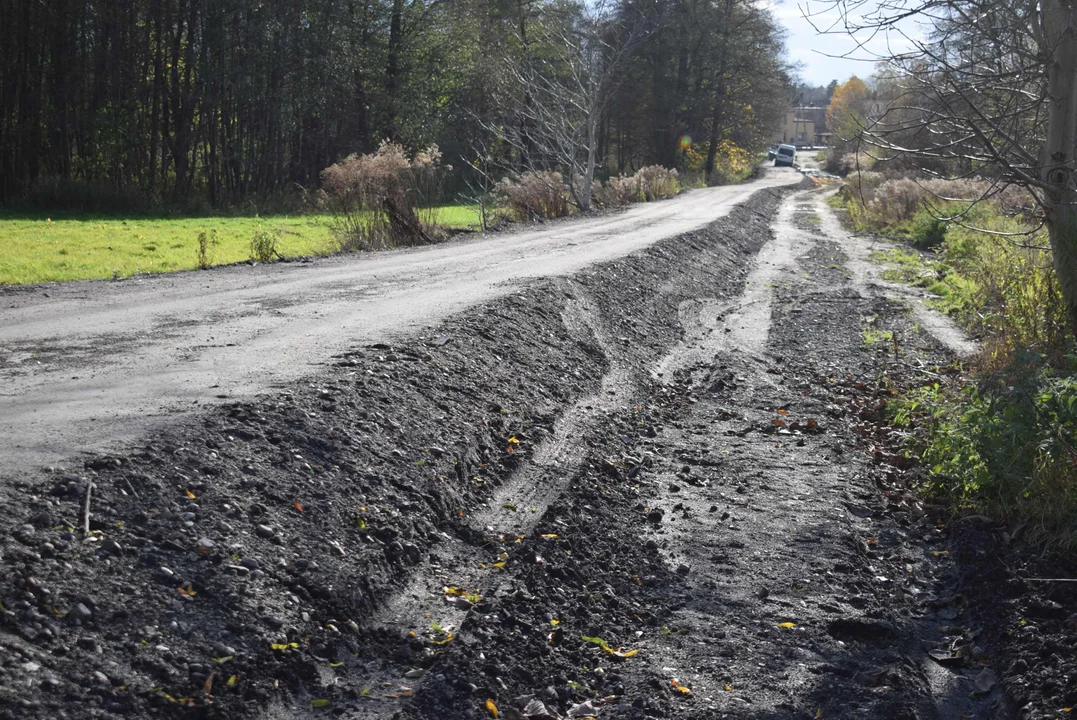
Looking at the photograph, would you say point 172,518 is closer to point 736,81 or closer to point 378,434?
point 378,434

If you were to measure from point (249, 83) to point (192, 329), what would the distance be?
75.7 feet

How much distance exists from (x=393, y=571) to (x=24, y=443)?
1.94 metres

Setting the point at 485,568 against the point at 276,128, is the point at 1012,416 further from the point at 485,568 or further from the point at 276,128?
the point at 276,128

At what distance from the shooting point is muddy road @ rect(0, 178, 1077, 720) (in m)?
3.69

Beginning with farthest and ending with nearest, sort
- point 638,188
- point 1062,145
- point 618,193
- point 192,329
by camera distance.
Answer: point 638,188, point 618,193, point 192,329, point 1062,145

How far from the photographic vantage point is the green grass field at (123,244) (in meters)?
12.9

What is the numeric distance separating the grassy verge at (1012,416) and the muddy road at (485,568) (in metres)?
0.31

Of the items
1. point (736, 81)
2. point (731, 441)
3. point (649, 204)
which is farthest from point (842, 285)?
point (736, 81)

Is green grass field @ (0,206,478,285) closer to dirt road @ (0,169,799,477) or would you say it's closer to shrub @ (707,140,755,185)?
dirt road @ (0,169,799,477)

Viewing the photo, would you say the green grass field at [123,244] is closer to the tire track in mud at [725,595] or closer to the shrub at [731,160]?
the tire track in mud at [725,595]

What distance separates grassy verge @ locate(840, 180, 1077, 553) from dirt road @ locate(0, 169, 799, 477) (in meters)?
4.35

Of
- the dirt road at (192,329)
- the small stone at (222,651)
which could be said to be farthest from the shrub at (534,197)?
the small stone at (222,651)

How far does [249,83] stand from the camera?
28.9m

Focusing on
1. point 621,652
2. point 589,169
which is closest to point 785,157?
point 589,169
